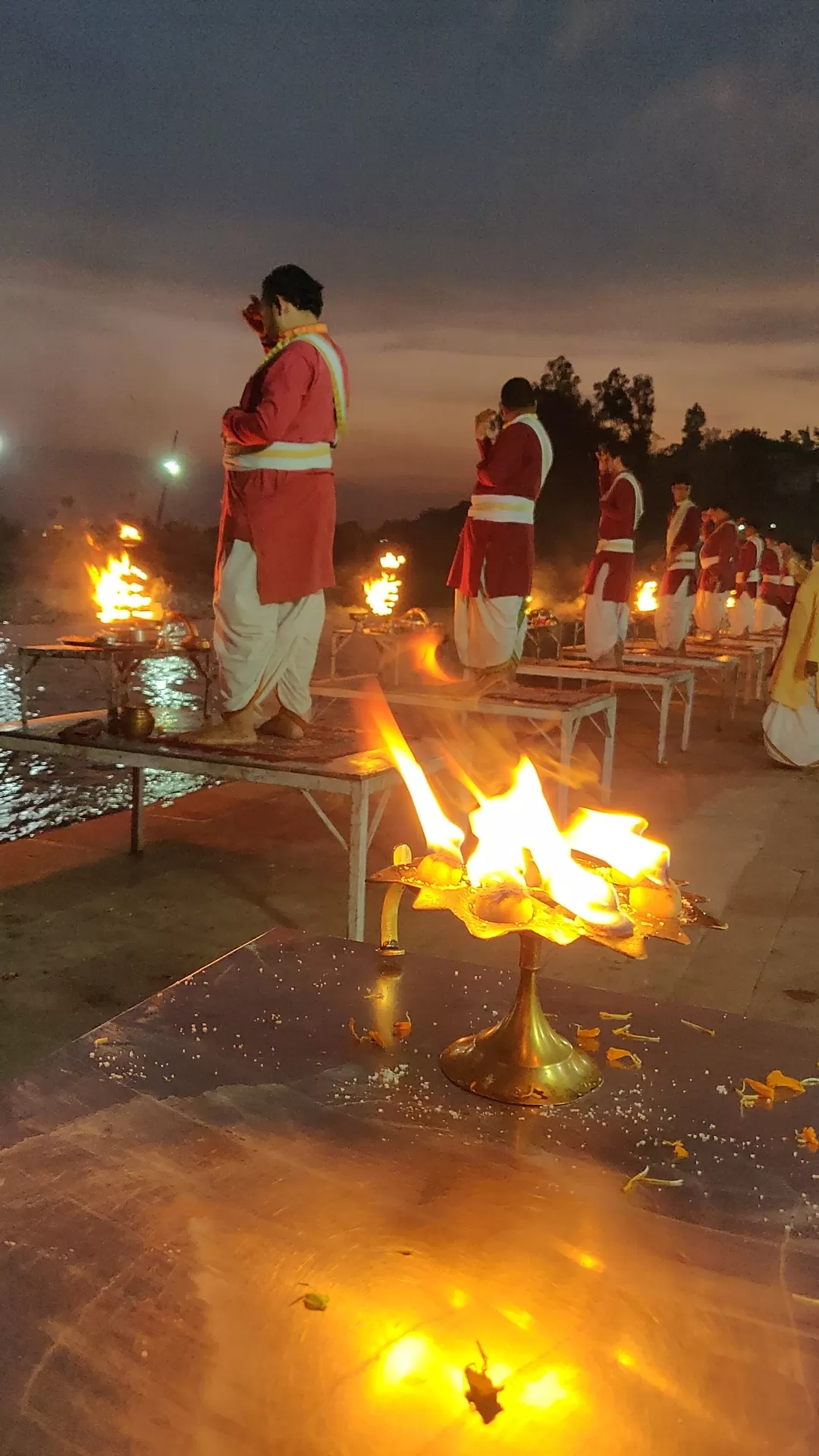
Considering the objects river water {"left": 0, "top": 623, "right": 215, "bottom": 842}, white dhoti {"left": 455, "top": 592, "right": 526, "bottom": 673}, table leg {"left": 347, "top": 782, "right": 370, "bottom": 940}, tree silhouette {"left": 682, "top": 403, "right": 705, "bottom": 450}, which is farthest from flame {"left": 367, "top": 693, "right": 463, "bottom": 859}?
tree silhouette {"left": 682, "top": 403, "right": 705, "bottom": 450}

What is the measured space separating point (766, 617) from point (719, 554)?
192 inches

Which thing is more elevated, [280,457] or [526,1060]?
[280,457]

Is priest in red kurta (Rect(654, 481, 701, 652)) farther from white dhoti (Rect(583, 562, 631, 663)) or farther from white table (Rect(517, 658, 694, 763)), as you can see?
white table (Rect(517, 658, 694, 763))

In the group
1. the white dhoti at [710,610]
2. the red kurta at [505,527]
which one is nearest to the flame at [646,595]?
the white dhoti at [710,610]

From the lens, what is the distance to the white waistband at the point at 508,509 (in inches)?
252

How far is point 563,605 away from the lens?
2094 centimetres

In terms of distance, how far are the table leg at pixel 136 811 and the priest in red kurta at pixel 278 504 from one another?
652 millimetres

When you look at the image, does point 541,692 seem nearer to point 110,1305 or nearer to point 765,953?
point 765,953

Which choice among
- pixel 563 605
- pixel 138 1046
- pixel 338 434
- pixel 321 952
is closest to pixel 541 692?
pixel 338 434

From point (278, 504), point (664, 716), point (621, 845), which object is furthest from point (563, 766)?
point (621, 845)

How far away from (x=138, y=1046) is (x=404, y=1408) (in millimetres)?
823

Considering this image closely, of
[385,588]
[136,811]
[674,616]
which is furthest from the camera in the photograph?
[385,588]

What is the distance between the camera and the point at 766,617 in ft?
61.4

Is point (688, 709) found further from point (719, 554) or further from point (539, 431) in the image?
point (719, 554)
